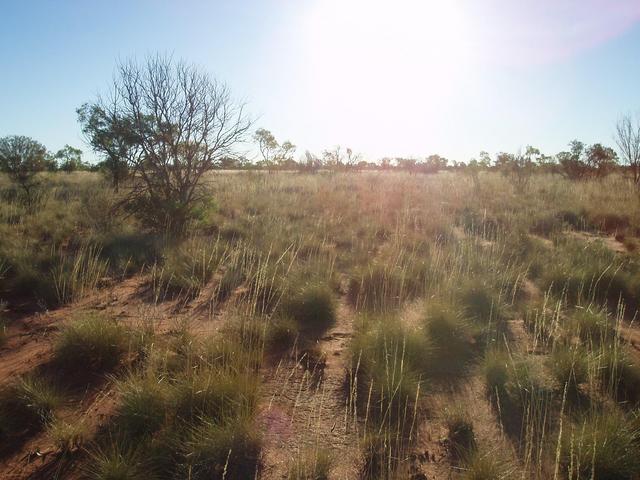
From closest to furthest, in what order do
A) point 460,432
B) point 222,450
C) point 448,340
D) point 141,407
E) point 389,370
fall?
point 222,450
point 141,407
point 460,432
point 389,370
point 448,340

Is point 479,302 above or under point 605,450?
above

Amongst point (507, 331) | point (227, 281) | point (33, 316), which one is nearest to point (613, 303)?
point (507, 331)

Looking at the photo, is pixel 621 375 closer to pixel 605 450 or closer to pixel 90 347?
pixel 605 450

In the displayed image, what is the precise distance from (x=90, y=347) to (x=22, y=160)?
13749 mm

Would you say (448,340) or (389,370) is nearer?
(389,370)

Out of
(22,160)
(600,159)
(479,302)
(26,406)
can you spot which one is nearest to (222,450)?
(26,406)

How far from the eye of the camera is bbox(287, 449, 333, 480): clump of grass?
7.66 ft

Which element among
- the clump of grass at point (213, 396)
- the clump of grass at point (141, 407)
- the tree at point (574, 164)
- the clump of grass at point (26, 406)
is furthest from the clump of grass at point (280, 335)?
the tree at point (574, 164)

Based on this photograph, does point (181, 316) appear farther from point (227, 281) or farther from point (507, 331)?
point (507, 331)

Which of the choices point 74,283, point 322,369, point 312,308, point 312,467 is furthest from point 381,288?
point 74,283

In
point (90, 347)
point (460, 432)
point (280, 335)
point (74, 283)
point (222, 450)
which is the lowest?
point (460, 432)

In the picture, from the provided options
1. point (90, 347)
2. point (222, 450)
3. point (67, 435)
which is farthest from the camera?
point (90, 347)

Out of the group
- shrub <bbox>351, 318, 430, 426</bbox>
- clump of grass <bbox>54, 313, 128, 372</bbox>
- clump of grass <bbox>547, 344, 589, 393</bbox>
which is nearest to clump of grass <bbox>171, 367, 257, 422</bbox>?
shrub <bbox>351, 318, 430, 426</bbox>

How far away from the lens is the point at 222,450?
8.01 ft
